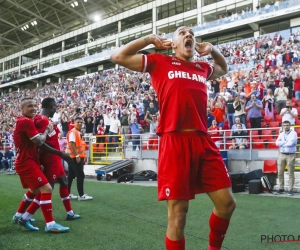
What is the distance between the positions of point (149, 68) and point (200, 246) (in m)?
2.25

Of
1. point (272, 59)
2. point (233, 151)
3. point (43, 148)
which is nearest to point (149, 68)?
point (43, 148)

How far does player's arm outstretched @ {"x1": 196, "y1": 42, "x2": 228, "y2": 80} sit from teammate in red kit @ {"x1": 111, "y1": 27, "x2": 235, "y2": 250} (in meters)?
0.21

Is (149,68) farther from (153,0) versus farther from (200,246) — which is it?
(153,0)

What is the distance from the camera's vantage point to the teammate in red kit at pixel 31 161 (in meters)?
4.90

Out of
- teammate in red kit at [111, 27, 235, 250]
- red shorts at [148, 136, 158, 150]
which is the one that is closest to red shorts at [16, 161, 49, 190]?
teammate in red kit at [111, 27, 235, 250]

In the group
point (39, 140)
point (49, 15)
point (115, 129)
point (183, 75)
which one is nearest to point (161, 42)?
point (183, 75)

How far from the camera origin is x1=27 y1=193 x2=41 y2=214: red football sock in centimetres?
526

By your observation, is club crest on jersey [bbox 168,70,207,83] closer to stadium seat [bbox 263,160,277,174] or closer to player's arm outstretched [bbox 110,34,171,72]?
player's arm outstretched [bbox 110,34,171,72]

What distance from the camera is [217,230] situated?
120 inches

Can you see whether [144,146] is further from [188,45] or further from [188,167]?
[188,167]

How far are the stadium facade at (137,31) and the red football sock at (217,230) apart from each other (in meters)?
20.7

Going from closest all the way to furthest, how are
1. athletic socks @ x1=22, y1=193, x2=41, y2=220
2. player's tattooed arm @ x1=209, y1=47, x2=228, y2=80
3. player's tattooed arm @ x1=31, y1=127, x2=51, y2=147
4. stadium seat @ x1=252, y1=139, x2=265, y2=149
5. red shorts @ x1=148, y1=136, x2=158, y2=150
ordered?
player's tattooed arm @ x1=209, y1=47, x2=228, y2=80 → player's tattooed arm @ x1=31, y1=127, x2=51, y2=147 → athletic socks @ x1=22, y1=193, x2=41, y2=220 → stadium seat @ x1=252, y1=139, x2=265, y2=149 → red shorts @ x1=148, y1=136, x2=158, y2=150

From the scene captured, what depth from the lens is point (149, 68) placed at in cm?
306

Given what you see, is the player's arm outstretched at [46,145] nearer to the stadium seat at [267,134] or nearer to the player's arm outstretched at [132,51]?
the player's arm outstretched at [132,51]
